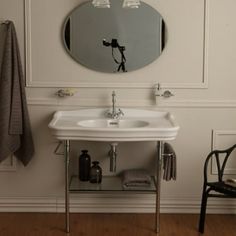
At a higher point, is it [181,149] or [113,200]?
[181,149]

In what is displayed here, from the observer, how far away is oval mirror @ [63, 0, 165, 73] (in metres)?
3.30

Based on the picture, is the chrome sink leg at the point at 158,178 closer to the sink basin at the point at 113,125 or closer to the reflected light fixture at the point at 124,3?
the sink basin at the point at 113,125

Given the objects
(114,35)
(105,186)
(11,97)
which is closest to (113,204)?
(105,186)

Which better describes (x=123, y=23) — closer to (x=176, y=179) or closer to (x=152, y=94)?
(x=152, y=94)

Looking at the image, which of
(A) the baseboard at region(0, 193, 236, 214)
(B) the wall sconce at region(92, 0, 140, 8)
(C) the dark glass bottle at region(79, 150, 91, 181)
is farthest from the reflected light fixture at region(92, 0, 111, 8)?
(A) the baseboard at region(0, 193, 236, 214)

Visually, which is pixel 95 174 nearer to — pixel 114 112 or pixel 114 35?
pixel 114 112

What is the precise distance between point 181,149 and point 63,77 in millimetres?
1086

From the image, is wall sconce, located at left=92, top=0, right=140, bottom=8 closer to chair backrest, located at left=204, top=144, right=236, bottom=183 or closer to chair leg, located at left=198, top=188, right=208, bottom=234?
chair backrest, located at left=204, top=144, right=236, bottom=183

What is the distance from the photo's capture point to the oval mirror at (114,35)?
330 centimetres

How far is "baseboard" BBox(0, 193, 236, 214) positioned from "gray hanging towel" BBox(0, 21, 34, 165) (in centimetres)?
48

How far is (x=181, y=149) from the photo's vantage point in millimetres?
3463

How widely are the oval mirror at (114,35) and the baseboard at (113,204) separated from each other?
1046mm

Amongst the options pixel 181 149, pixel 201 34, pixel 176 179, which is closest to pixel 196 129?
pixel 181 149

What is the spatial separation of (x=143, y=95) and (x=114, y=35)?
51 cm
